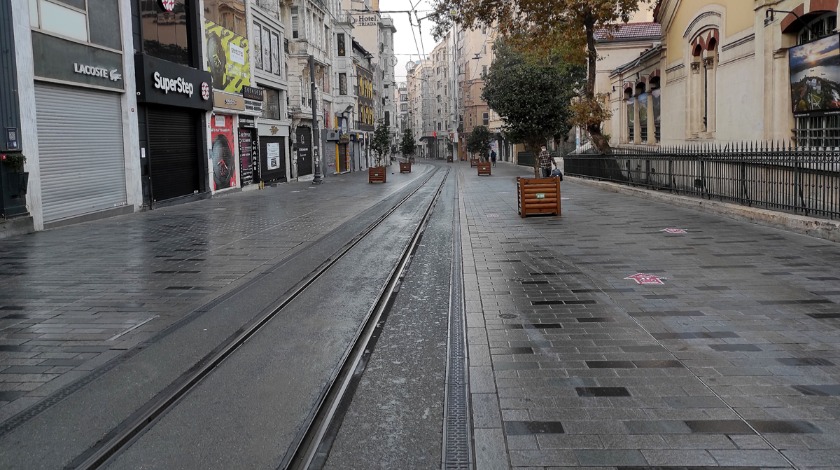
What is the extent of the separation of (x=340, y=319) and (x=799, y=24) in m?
15.1

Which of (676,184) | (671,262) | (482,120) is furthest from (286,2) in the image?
(482,120)

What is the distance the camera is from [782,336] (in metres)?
6.03

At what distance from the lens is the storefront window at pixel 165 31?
72.9 ft

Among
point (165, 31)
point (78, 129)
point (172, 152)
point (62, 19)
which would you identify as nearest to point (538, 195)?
point (78, 129)

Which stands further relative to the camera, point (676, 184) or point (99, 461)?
point (676, 184)

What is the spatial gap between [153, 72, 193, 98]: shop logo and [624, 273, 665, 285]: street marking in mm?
17675

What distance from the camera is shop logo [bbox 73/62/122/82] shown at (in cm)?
1761

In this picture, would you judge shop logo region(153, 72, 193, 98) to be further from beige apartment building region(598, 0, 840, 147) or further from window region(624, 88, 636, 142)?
window region(624, 88, 636, 142)

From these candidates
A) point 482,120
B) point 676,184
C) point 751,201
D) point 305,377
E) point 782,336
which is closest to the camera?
point 305,377

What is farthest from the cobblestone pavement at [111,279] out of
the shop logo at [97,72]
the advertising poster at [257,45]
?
the advertising poster at [257,45]

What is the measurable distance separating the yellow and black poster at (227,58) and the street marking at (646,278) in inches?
888

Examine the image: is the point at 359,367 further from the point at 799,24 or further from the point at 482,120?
the point at 482,120

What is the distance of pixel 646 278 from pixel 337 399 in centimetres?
530

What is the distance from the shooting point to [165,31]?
77.5 feet
